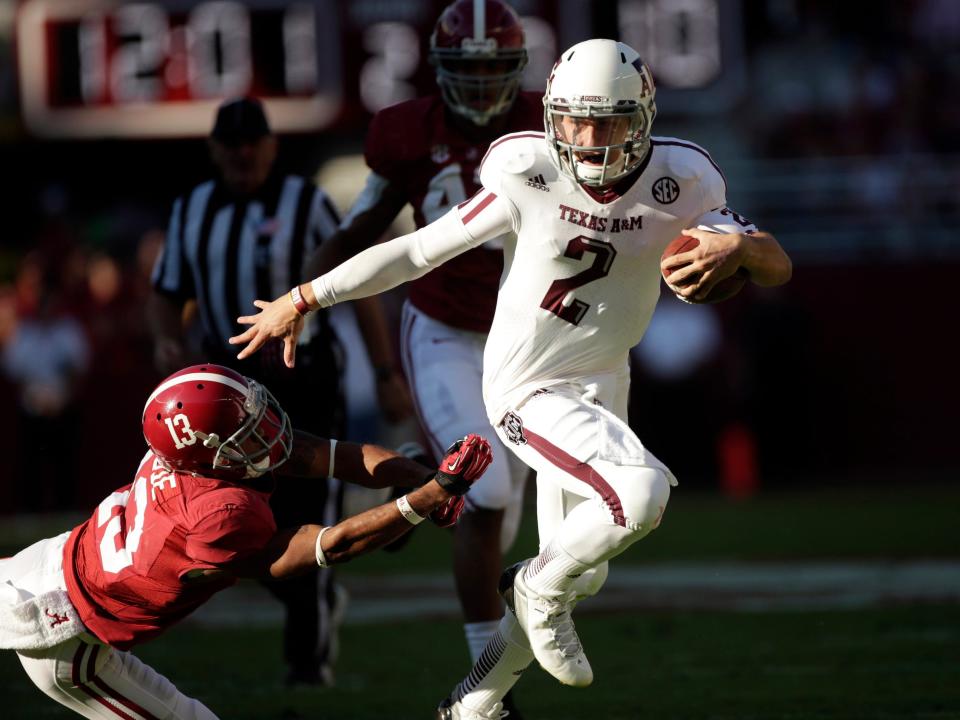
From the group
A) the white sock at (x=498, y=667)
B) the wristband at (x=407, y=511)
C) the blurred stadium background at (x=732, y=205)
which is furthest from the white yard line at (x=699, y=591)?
the wristband at (x=407, y=511)

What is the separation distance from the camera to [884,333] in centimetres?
1228

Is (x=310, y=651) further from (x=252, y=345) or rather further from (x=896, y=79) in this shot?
(x=896, y=79)

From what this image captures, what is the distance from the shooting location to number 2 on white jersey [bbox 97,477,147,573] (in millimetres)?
3865

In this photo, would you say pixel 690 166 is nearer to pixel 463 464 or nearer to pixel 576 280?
pixel 576 280

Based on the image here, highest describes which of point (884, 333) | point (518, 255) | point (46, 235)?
point (518, 255)

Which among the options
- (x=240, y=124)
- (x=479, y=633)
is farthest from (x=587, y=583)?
(x=240, y=124)

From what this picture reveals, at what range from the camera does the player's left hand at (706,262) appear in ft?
12.7

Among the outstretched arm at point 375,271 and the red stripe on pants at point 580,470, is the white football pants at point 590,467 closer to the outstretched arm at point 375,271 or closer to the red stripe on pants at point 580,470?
the red stripe on pants at point 580,470

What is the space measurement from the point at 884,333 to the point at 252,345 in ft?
29.7

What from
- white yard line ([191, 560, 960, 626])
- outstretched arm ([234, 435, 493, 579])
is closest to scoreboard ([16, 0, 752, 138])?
white yard line ([191, 560, 960, 626])

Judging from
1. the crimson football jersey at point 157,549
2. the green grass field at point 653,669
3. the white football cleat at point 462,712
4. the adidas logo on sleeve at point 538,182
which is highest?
the adidas logo on sleeve at point 538,182

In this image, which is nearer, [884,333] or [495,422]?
[495,422]

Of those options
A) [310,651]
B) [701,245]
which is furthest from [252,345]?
[310,651]

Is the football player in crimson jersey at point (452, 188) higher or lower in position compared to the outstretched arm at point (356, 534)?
higher
